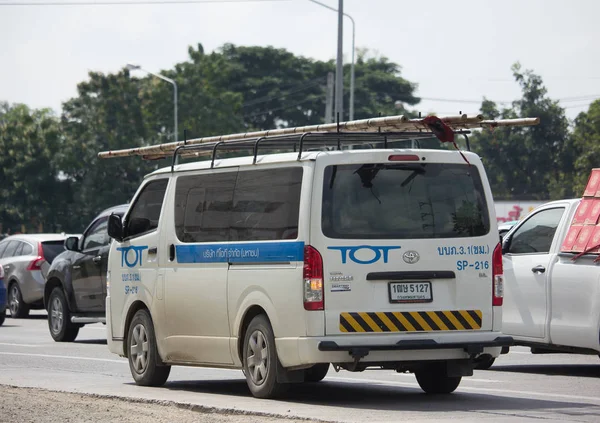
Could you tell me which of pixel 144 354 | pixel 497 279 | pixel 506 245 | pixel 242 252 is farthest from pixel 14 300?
pixel 497 279

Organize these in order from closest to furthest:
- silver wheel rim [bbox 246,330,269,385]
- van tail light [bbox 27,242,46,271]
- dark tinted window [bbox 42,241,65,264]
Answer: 1. silver wheel rim [bbox 246,330,269,385]
2. van tail light [bbox 27,242,46,271]
3. dark tinted window [bbox 42,241,65,264]

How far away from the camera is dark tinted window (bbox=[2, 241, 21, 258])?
91.1 ft

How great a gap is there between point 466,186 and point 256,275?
76.1 inches

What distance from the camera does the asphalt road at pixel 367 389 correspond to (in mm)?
10445

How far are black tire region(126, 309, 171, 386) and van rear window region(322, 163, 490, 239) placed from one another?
10.2 feet

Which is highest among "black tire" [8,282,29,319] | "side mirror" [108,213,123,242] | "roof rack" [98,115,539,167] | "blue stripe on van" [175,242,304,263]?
"roof rack" [98,115,539,167]

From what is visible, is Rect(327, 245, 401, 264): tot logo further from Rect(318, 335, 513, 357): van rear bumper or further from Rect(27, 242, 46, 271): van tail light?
Rect(27, 242, 46, 271): van tail light

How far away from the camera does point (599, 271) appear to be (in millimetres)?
13500

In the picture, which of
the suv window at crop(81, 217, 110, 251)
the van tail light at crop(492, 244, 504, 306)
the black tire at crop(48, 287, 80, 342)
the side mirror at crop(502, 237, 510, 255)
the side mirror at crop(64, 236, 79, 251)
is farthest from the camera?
the black tire at crop(48, 287, 80, 342)

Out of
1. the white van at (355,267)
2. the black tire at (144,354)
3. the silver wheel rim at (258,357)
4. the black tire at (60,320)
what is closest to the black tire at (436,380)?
the white van at (355,267)

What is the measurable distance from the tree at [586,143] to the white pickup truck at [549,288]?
4975 centimetres

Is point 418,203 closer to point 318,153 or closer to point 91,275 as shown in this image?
point 318,153

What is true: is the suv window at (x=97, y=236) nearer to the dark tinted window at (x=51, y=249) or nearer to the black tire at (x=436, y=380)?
the dark tinted window at (x=51, y=249)

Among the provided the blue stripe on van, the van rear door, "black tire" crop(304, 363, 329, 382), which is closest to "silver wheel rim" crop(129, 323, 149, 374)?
the blue stripe on van
